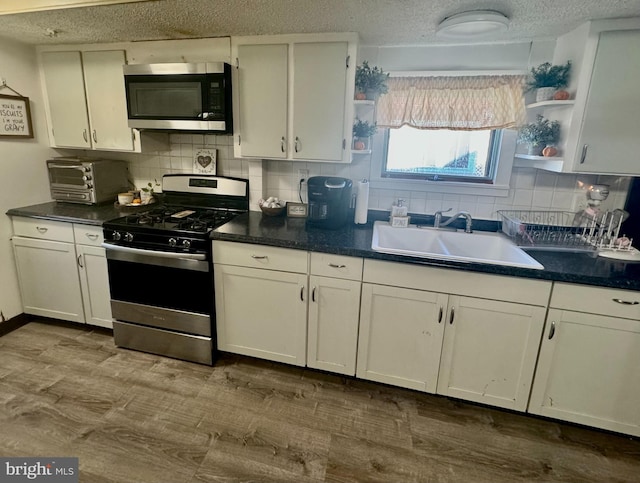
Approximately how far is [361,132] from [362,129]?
2 cm

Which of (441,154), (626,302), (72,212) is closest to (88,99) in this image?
(72,212)

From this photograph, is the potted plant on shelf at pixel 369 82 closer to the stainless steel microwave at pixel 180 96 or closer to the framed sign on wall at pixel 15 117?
the stainless steel microwave at pixel 180 96

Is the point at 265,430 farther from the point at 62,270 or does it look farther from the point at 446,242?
the point at 62,270

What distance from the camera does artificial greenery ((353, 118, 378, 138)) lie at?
226 cm

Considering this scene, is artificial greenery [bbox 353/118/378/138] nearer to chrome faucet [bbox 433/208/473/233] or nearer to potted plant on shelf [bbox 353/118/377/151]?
potted plant on shelf [bbox 353/118/377/151]

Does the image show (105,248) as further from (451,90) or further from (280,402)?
(451,90)

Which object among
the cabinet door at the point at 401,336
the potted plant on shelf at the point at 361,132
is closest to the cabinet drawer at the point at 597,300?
the cabinet door at the point at 401,336

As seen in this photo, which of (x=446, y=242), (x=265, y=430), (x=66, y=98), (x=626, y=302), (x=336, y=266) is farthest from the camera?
(x=66, y=98)

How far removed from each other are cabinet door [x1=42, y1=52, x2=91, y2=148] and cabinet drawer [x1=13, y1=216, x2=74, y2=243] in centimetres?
64

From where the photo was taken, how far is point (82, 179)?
268cm

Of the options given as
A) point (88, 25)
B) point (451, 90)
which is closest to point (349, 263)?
point (451, 90)

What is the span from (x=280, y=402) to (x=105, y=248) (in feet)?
4.99

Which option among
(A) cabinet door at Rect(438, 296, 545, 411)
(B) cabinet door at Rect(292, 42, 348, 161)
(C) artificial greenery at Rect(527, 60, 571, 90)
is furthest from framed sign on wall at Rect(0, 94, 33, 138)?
(C) artificial greenery at Rect(527, 60, 571, 90)

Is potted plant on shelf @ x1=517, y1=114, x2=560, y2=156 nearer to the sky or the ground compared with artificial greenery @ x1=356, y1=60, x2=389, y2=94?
nearer to the ground
